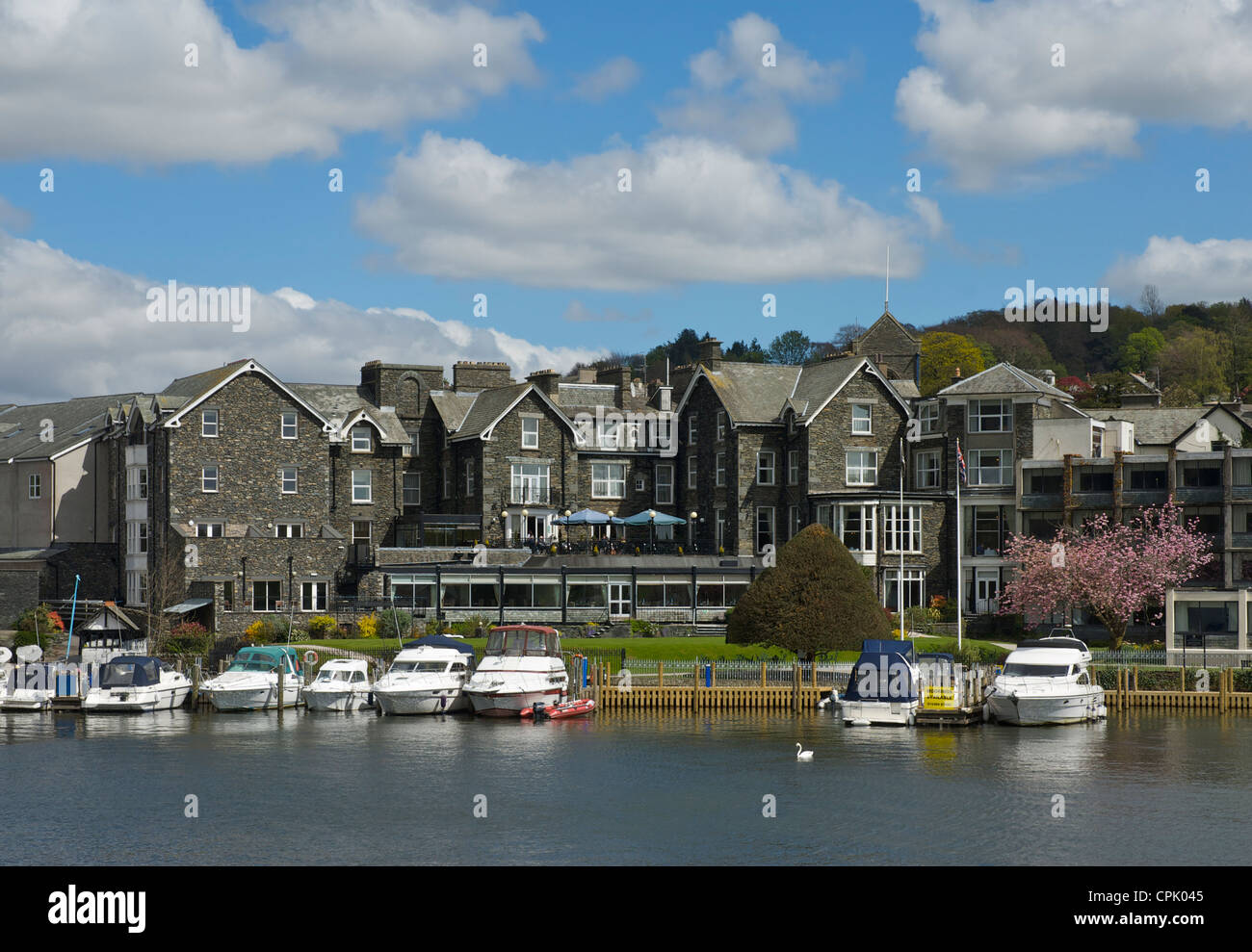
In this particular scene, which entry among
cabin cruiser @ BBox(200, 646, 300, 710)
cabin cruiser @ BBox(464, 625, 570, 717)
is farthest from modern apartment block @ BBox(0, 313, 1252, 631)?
cabin cruiser @ BBox(464, 625, 570, 717)

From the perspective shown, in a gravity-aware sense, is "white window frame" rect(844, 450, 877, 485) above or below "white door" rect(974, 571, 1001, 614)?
above

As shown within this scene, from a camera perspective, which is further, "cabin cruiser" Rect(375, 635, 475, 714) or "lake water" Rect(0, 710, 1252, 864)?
"cabin cruiser" Rect(375, 635, 475, 714)

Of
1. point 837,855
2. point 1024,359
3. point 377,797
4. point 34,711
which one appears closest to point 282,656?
point 34,711

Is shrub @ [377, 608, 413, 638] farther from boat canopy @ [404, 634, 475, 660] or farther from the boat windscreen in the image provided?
the boat windscreen

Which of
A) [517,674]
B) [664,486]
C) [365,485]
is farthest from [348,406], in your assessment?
[517,674]

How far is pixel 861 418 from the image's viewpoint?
282 ft

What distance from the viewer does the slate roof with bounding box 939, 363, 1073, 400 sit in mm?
82988

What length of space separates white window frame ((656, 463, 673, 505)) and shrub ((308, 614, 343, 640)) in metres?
24.5

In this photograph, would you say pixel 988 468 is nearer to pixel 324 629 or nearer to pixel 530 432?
pixel 530 432

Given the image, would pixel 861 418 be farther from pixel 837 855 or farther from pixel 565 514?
pixel 837 855

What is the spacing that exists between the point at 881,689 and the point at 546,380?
127 ft

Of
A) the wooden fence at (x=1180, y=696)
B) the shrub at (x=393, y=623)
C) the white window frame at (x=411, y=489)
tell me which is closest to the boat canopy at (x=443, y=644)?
the shrub at (x=393, y=623)

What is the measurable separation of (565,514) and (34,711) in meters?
33.9
